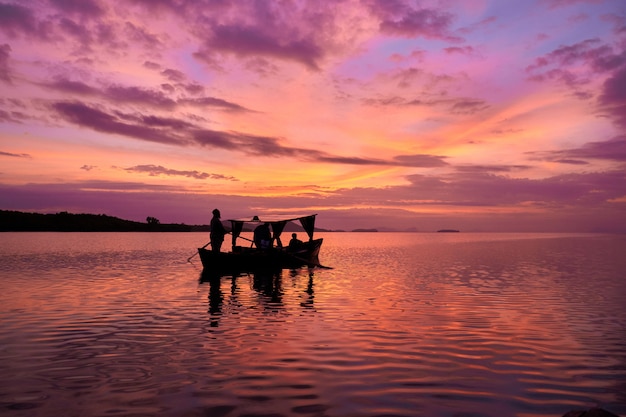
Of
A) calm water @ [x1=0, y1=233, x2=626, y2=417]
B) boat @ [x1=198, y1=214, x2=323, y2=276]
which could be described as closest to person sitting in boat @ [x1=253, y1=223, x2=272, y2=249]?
boat @ [x1=198, y1=214, x2=323, y2=276]

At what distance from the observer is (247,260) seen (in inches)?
1341

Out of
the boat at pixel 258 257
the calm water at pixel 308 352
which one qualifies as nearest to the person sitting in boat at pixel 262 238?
the boat at pixel 258 257

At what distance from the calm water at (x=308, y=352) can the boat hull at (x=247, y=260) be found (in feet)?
25.6

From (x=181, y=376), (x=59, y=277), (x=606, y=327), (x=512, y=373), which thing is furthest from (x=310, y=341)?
(x=59, y=277)

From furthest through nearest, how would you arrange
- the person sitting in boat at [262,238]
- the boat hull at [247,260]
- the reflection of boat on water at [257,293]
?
the person sitting in boat at [262,238], the boat hull at [247,260], the reflection of boat on water at [257,293]

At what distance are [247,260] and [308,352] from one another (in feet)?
71.9

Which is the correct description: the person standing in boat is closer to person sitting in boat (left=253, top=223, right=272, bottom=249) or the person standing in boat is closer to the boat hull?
the boat hull

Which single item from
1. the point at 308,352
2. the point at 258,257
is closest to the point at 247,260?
the point at 258,257

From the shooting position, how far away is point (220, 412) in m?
8.28

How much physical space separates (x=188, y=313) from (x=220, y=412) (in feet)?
35.9

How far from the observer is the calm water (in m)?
8.84

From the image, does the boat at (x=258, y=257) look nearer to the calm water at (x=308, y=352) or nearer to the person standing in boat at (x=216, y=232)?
the person standing in boat at (x=216, y=232)

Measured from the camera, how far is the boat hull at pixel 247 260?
3334 centimetres

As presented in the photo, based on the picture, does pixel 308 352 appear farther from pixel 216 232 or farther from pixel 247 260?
pixel 216 232
